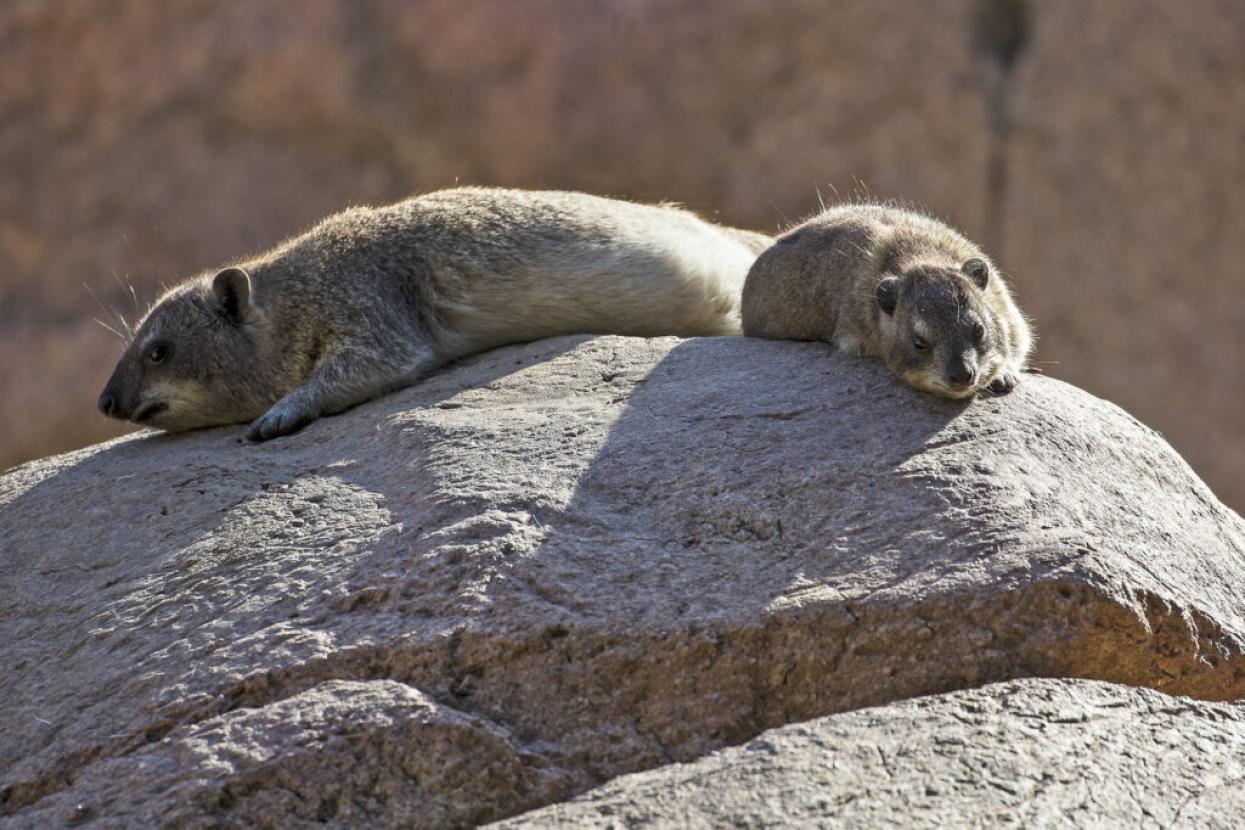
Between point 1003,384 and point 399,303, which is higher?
point 399,303

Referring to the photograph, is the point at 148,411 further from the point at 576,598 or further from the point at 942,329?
the point at 942,329

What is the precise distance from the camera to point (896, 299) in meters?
6.95

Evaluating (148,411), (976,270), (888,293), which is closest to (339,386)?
(148,411)

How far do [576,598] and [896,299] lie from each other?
8.11 ft

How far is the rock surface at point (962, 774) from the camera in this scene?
4559mm

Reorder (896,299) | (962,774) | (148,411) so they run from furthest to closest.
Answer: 1. (148,411)
2. (896,299)
3. (962,774)

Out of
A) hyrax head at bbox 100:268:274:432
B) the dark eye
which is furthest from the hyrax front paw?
the dark eye

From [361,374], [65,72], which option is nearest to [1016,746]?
[361,374]

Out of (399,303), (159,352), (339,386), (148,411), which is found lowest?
(148,411)

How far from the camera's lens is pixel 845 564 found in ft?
18.0

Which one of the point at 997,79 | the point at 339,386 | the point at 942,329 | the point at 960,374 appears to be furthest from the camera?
the point at 997,79

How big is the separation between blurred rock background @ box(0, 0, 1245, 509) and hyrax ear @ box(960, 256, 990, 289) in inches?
313

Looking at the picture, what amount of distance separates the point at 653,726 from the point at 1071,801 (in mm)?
1404

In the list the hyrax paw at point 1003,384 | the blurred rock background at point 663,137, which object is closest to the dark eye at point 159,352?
the hyrax paw at point 1003,384
